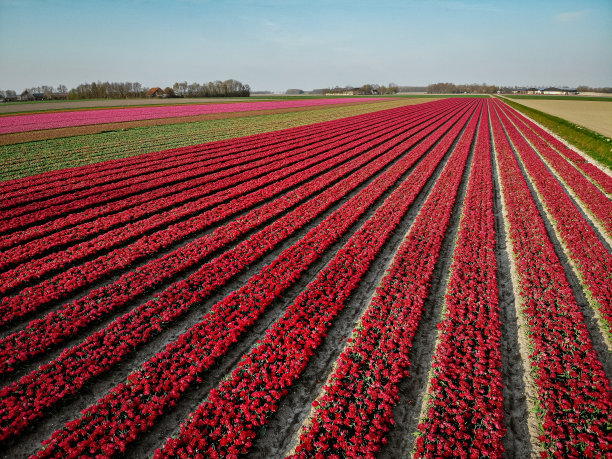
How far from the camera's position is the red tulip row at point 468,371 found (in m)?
5.43

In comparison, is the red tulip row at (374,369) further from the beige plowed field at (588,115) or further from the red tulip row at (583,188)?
the beige plowed field at (588,115)

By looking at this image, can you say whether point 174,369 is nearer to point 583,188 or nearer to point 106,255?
point 106,255

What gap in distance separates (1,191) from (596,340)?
26693 millimetres

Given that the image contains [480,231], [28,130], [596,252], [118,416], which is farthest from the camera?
[28,130]

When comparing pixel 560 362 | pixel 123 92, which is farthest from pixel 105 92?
pixel 560 362

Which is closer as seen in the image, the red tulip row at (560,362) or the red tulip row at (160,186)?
the red tulip row at (560,362)

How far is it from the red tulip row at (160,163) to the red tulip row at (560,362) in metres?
20.5

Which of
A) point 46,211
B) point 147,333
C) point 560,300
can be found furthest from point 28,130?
point 560,300

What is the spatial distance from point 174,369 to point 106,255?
6579 mm

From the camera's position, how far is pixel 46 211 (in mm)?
14883

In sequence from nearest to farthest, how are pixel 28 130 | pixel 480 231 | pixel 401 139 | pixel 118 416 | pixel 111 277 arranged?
pixel 118 416 < pixel 111 277 < pixel 480 231 < pixel 401 139 < pixel 28 130

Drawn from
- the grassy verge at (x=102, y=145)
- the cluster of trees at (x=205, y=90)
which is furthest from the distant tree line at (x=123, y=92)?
the grassy verge at (x=102, y=145)

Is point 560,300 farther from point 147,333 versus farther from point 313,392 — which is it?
point 147,333

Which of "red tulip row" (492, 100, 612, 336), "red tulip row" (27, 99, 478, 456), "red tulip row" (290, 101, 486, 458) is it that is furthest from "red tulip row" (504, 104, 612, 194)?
"red tulip row" (27, 99, 478, 456)
